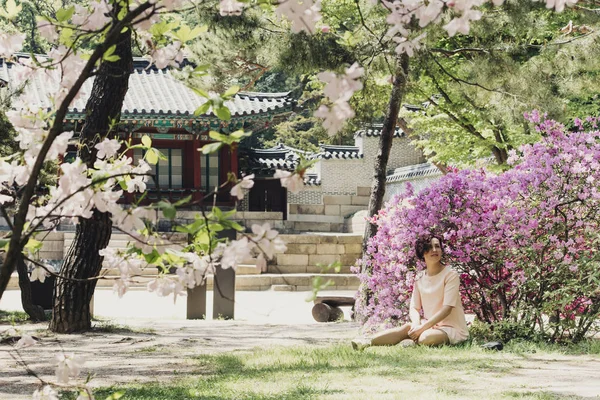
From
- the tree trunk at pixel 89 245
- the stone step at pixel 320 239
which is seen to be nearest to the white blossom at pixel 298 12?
the tree trunk at pixel 89 245

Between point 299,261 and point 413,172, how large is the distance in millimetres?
7342

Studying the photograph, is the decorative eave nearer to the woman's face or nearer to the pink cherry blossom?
the woman's face

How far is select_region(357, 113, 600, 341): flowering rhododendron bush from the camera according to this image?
7.91 meters

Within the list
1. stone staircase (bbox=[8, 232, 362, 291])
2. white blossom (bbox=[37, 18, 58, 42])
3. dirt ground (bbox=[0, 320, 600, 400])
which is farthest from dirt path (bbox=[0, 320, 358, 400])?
stone staircase (bbox=[8, 232, 362, 291])

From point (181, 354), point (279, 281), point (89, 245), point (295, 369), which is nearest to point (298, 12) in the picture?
point (295, 369)

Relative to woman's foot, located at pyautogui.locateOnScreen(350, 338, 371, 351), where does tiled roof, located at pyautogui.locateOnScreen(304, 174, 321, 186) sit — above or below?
above

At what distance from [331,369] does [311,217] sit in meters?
23.1

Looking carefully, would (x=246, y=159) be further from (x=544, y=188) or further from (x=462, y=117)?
(x=544, y=188)

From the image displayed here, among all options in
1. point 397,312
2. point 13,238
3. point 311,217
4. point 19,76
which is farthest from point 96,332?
point 311,217

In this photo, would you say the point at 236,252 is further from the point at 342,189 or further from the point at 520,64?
the point at 342,189

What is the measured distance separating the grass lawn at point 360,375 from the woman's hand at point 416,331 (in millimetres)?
220

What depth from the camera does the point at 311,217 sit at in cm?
2948

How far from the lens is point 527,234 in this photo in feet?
26.3

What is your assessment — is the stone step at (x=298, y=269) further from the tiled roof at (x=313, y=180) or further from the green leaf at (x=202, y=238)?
the green leaf at (x=202, y=238)
